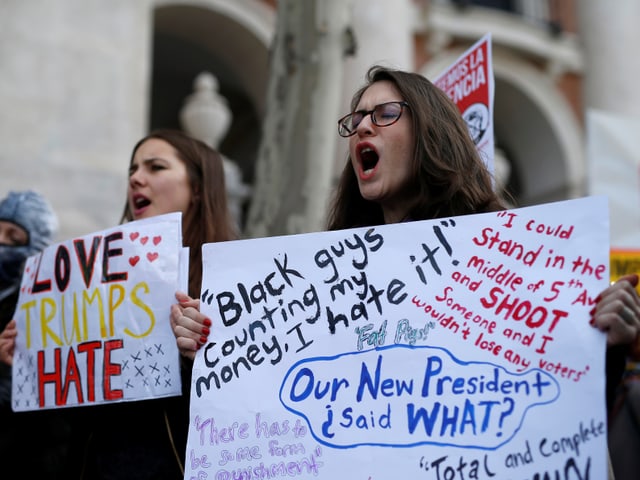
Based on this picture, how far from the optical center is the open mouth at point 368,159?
1.86 metres

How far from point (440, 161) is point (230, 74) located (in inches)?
398

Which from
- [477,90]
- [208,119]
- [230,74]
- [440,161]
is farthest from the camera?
[230,74]

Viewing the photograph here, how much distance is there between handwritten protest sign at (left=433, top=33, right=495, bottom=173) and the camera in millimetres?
2621

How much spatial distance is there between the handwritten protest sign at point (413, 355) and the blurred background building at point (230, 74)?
1927 mm

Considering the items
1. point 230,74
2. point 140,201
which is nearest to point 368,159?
point 140,201

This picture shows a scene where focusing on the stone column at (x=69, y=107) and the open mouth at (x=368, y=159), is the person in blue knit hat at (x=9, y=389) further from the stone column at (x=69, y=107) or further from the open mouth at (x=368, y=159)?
the stone column at (x=69, y=107)

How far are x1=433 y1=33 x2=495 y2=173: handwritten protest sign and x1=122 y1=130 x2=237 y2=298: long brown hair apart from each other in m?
0.88

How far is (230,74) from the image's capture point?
11.5 meters

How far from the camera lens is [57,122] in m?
5.74

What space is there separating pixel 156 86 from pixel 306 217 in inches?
370

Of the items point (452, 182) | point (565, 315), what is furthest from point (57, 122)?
point (565, 315)

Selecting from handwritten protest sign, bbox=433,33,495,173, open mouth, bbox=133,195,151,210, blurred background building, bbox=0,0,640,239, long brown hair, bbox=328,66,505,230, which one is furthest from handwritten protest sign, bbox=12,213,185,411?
blurred background building, bbox=0,0,640,239

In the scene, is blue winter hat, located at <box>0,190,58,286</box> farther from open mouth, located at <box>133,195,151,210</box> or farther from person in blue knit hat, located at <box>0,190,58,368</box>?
open mouth, located at <box>133,195,151,210</box>

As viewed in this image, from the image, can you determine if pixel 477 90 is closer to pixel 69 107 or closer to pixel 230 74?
pixel 69 107
